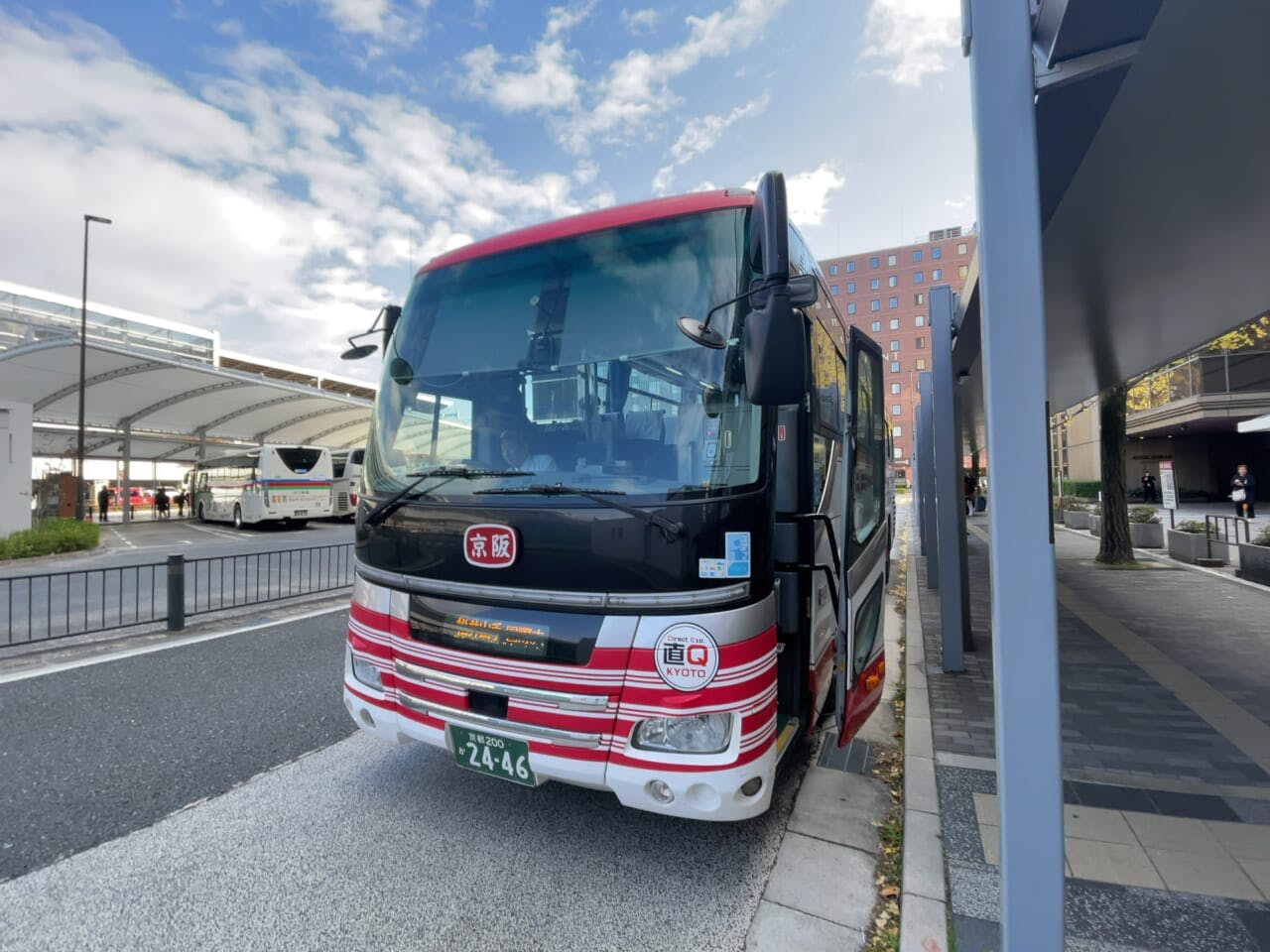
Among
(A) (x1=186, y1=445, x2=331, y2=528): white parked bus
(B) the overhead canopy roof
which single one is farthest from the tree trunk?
(A) (x1=186, y1=445, x2=331, y2=528): white parked bus

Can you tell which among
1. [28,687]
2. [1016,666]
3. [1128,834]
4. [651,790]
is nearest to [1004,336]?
[1016,666]

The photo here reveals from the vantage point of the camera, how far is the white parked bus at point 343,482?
24.8 m

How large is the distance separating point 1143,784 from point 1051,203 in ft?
11.0

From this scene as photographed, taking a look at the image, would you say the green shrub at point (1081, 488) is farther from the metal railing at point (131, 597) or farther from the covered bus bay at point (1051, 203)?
the metal railing at point (131, 597)

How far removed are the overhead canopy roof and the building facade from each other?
7174 centimetres

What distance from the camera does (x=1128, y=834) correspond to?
9.67ft

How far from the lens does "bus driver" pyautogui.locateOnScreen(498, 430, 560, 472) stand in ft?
9.00

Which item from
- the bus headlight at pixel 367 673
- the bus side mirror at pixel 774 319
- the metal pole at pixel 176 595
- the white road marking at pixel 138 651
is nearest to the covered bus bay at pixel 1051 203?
the bus side mirror at pixel 774 319

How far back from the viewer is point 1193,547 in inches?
423

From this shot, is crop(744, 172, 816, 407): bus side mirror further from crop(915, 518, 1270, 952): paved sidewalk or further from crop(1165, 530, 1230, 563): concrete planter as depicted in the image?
crop(1165, 530, 1230, 563): concrete planter

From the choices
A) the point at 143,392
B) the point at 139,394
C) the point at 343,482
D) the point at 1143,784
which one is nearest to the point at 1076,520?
the point at 1143,784

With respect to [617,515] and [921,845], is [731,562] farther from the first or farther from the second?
[921,845]

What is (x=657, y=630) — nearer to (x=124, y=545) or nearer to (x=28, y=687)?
(x=28, y=687)

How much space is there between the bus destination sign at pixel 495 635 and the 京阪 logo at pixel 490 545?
255 mm
